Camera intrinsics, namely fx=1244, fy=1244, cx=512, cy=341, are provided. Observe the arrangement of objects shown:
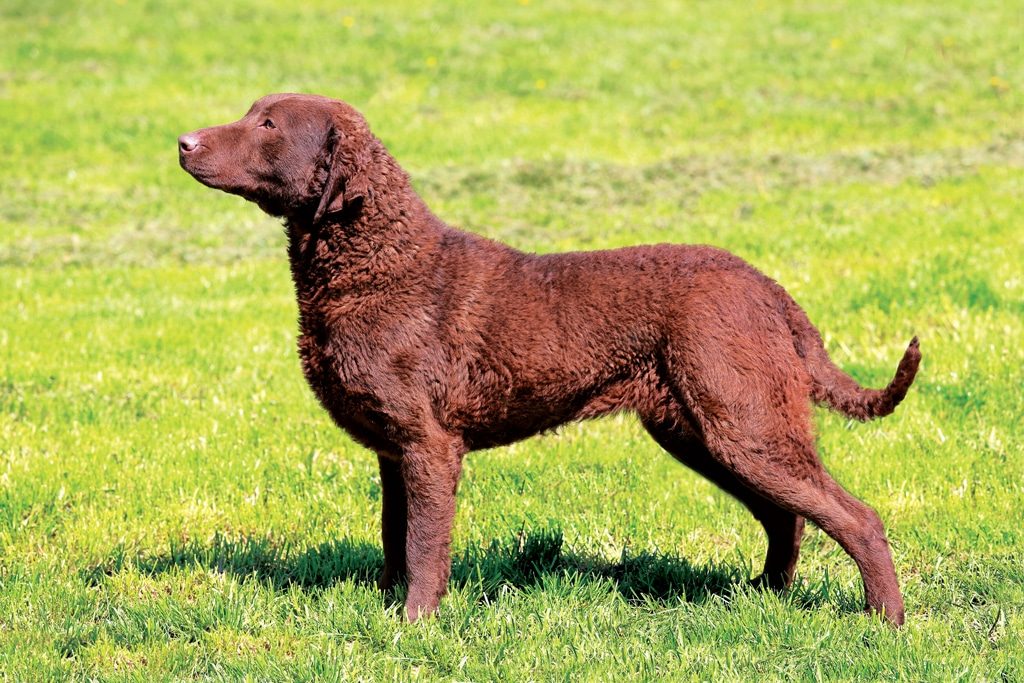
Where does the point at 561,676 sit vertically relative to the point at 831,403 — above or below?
below

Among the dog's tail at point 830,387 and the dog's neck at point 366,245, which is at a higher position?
the dog's neck at point 366,245

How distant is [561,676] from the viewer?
13.6 ft

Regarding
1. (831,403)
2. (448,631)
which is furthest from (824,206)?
(448,631)

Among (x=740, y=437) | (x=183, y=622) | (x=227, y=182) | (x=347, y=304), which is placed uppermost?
(x=227, y=182)

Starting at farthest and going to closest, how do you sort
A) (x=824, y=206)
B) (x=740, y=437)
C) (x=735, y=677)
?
(x=824, y=206)
(x=740, y=437)
(x=735, y=677)

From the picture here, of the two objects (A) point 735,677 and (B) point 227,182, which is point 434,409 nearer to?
(B) point 227,182

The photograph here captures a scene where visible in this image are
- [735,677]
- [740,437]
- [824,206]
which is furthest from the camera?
[824,206]

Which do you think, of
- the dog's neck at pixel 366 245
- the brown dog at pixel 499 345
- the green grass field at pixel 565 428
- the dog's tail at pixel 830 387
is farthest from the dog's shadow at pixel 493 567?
the dog's neck at pixel 366 245

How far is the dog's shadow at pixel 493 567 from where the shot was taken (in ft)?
16.2

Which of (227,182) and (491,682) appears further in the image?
(227,182)

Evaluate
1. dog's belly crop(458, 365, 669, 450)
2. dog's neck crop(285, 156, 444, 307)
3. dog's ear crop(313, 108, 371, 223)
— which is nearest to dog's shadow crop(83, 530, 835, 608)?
dog's belly crop(458, 365, 669, 450)

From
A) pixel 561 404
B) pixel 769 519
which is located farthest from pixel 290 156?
pixel 769 519

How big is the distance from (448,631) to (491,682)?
361mm

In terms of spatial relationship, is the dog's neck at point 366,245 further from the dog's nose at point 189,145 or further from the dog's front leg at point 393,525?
the dog's front leg at point 393,525
